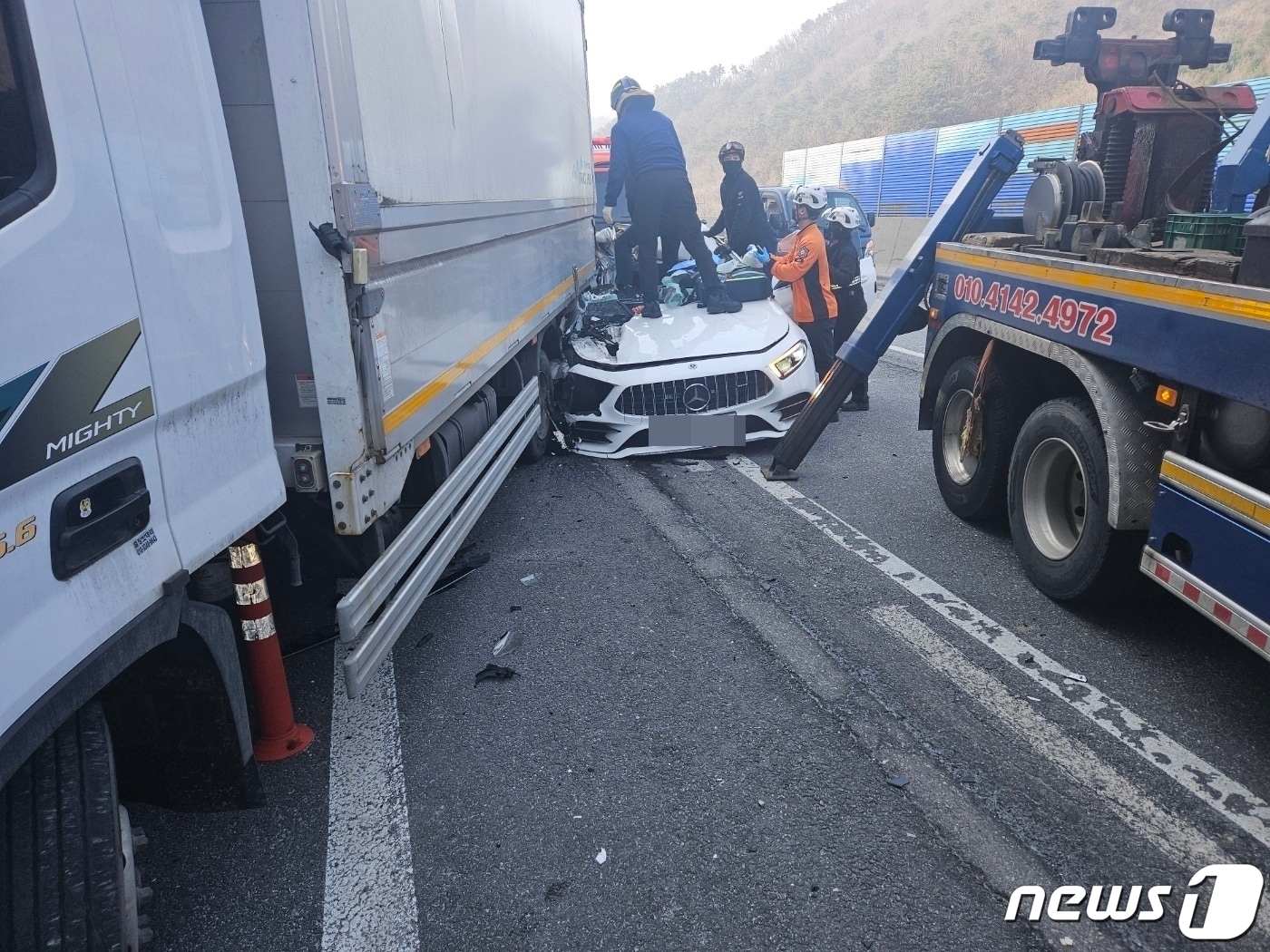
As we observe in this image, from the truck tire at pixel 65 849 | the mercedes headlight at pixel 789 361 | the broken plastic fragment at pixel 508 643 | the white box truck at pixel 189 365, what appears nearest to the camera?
the white box truck at pixel 189 365

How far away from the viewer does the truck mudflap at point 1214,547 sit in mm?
2586

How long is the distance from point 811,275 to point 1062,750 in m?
4.87

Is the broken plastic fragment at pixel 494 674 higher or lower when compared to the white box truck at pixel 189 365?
lower

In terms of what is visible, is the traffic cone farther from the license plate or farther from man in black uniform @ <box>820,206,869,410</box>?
man in black uniform @ <box>820,206,869,410</box>

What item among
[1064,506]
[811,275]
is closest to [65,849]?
[1064,506]

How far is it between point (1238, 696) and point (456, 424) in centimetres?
329

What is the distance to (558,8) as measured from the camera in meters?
6.71

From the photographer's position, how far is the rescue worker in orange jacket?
696 cm

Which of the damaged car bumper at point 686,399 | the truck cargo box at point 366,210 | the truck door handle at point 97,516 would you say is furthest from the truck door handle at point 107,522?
the damaged car bumper at point 686,399

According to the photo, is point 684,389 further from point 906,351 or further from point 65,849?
point 906,351

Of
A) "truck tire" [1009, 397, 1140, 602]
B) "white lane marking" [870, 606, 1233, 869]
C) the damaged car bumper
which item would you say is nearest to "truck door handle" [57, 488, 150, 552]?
"white lane marking" [870, 606, 1233, 869]

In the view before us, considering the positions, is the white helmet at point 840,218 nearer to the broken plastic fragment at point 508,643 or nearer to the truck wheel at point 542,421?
the truck wheel at point 542,421

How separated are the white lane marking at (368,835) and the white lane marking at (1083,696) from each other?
2311mm

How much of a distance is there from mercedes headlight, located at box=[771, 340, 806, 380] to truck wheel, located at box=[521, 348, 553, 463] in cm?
163
